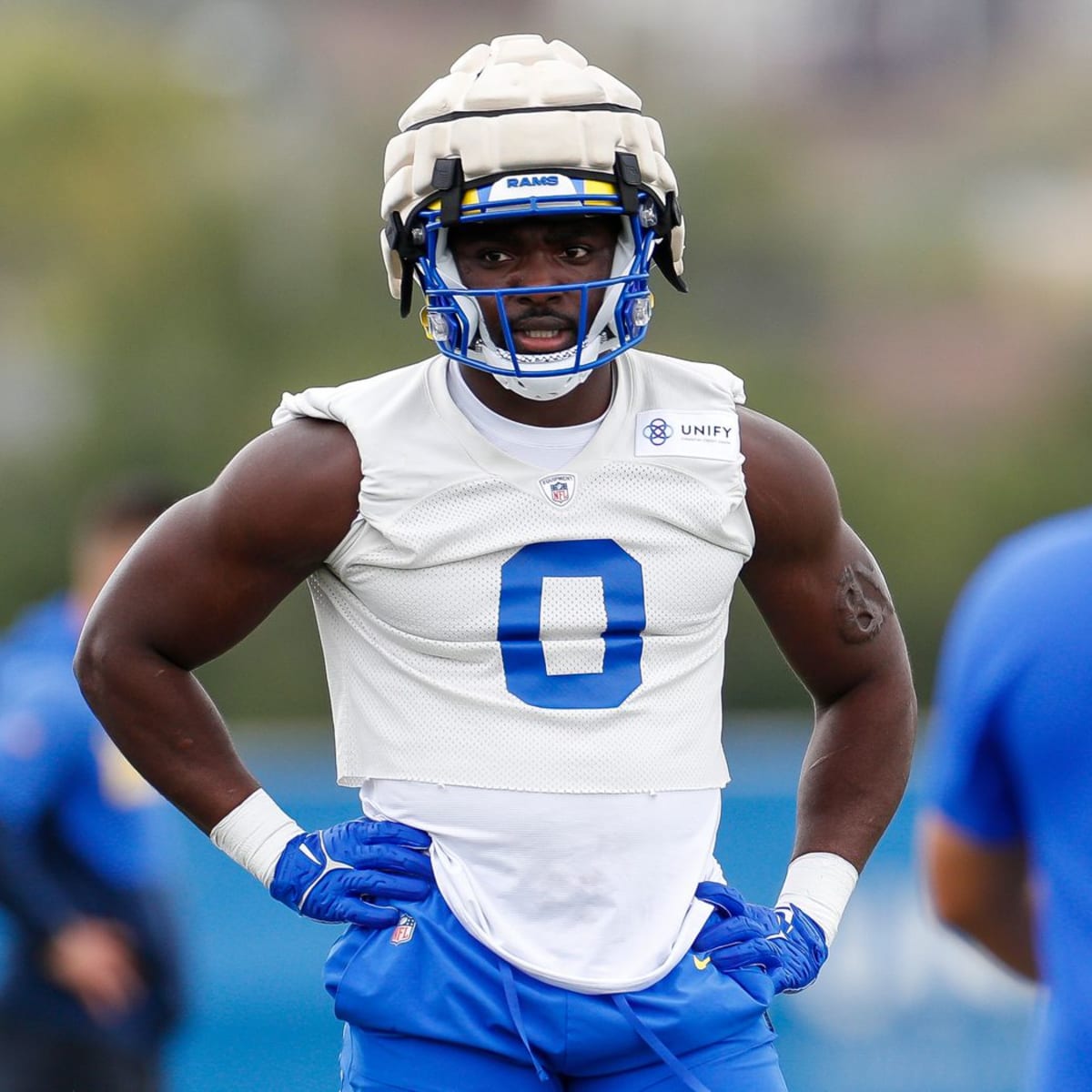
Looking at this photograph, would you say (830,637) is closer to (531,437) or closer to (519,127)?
(531,437)

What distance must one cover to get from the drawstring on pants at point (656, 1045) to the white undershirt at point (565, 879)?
2 cm

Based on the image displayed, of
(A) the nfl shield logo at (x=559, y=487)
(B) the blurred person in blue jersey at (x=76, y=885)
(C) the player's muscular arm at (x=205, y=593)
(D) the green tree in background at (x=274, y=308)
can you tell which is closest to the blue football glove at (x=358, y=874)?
(C) the player's muscular arm at (x=205, y=593)

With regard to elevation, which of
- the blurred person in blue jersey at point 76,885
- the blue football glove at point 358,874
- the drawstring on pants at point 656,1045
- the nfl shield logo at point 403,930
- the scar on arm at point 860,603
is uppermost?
the scar on arm at point 860,603

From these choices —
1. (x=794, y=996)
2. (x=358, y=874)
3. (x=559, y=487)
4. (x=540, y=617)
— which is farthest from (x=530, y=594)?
(x=794, y=996)

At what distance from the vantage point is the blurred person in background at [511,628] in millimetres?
Result: 3211

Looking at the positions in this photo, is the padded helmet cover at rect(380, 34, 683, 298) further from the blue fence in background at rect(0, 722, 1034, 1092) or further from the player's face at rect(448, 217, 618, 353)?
the blue fence in background at rect(0, 722, 1034, 1092)

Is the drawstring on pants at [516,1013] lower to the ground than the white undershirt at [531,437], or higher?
lower

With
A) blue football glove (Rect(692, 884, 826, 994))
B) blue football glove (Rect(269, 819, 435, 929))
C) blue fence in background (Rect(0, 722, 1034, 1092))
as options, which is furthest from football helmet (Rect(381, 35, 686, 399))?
blue fence in background (Rect(0, 722, 1034, 1092))

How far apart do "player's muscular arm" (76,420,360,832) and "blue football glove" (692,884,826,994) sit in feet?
2.38

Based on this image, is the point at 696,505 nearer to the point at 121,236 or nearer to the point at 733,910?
the point at 733,910

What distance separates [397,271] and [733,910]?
3.64 feet

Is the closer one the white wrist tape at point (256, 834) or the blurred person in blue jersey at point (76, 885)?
the white wrist tape at point (256, 834)

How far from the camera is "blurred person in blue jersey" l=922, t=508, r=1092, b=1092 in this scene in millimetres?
2441

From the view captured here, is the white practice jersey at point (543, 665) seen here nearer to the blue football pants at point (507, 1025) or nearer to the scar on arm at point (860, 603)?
the blue football pants at point (507, 1025)
